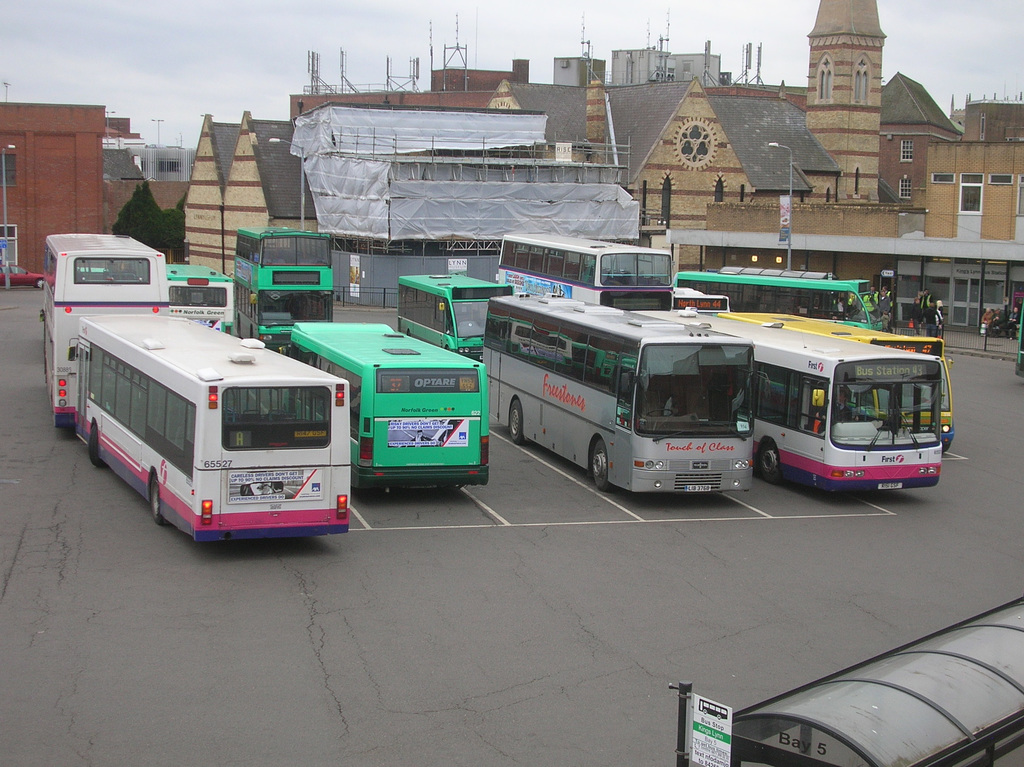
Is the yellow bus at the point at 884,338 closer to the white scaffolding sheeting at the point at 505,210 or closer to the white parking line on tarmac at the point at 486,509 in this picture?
the white parking line on tarmac at the point at 486,509

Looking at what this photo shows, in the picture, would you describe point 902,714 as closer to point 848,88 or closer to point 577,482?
point 577,482

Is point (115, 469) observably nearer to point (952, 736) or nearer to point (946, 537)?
point (946, 537)

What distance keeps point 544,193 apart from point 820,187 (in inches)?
741

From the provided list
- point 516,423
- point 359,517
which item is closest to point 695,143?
point 516,423

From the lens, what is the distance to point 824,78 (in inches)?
2635

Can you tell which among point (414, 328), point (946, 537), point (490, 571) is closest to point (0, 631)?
point (490, 571)

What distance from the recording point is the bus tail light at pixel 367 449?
16969 millimetres

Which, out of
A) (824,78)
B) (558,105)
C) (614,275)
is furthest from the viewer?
(558,105)

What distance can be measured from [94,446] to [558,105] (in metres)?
55.0

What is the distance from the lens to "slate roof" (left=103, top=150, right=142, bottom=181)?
9044 cm

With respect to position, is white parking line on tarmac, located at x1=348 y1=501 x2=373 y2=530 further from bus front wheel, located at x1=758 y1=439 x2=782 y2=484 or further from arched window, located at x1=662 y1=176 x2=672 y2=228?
arched window, located at x1=662 y1=176 x2=672 y2=228

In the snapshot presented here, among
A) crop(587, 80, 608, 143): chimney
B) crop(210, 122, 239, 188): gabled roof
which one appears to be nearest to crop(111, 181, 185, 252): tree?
crop(210, 122, 239, 188): gabled roof

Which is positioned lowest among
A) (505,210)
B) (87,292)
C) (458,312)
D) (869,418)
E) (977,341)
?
(977,341)

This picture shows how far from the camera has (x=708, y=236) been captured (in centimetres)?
5812
